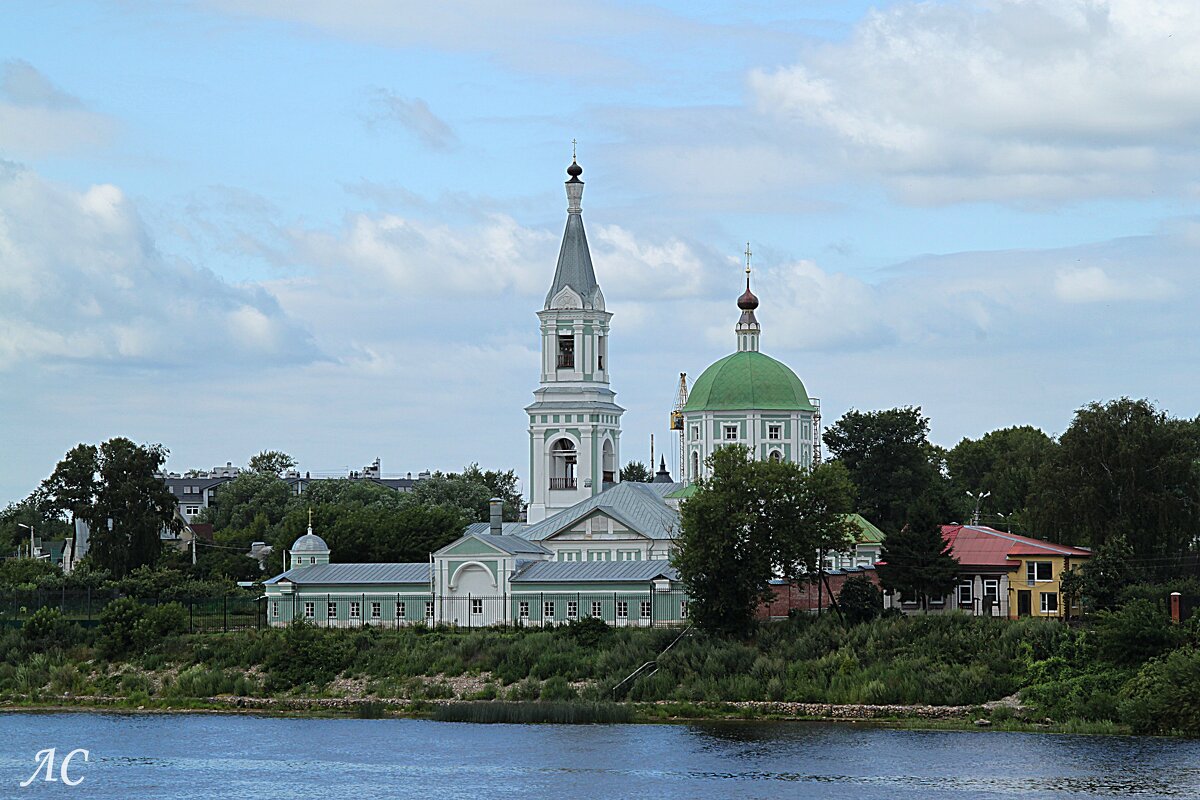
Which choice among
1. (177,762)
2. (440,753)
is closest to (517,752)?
(440,753)

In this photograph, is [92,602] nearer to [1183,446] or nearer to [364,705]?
[364,705]

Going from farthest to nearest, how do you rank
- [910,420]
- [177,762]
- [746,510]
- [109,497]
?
[910,420] → [109,497] → [746,510] → [177,762]

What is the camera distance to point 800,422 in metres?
86.6

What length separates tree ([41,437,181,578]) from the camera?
82.1 meters

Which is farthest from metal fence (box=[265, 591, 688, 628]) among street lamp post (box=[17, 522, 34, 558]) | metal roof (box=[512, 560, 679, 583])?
street lamp post (box=[17, 522, 34, 558])

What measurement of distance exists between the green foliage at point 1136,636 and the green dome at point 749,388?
112 feet

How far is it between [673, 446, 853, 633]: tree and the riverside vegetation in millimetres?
1208

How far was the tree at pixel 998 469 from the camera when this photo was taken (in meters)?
104

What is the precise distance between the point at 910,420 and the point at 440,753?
56.6 metres

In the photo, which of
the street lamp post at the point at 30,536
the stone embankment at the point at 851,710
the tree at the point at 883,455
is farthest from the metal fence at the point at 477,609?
the street lamp post at the point at 30,536

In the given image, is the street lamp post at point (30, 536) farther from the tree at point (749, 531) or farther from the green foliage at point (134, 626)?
the tree at point (749, 531)

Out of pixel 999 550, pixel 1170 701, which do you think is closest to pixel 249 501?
pixel 999 550

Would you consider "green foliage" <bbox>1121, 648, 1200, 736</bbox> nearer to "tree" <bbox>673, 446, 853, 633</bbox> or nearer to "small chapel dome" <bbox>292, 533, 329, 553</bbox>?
"tree" <bbox>673, 446, 853, 633</bbox>

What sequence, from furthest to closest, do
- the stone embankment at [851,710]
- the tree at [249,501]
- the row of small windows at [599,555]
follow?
the tree at [249,501] → the row of small windows at [599,555] → the stone embankment at [851,710]
